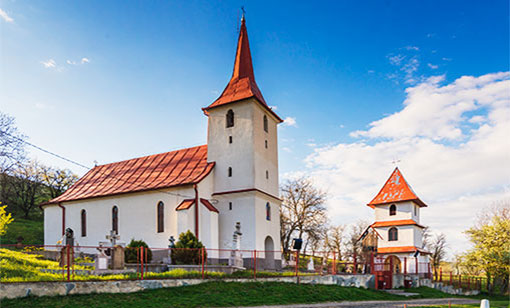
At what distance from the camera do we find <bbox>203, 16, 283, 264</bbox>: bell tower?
2516 cm

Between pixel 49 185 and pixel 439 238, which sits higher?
pixel 49 185

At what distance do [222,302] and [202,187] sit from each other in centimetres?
1169

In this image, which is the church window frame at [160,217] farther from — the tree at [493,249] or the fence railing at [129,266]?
the tree at [493,249]

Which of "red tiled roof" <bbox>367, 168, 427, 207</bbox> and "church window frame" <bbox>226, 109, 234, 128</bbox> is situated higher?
"church window frame" <bbox>226, 109, 234, 128</bbox>

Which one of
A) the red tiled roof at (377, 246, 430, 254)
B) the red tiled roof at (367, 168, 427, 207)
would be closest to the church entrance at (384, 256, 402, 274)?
the red tiled roof at (377, 246, 430, 254)

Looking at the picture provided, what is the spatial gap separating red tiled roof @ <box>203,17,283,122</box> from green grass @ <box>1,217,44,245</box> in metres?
20.9

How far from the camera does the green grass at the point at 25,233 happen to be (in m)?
36.2

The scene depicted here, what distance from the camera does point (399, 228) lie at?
3728 centimetres

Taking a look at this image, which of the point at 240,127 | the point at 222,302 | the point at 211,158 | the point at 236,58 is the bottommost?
the point at 222,302

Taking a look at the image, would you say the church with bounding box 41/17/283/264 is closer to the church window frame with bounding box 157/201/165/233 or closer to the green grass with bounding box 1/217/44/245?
the church window frame with bounding box 157/201/165/233

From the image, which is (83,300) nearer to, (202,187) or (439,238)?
(202,187)

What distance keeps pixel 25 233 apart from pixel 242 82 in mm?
25314

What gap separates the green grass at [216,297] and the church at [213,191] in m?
7.00

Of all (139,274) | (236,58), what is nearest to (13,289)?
(139,274)
